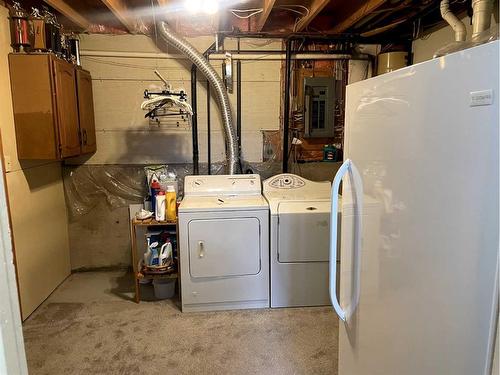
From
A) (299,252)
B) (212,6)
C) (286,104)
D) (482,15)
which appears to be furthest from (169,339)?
(482,15)

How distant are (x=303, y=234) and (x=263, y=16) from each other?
6.10ft

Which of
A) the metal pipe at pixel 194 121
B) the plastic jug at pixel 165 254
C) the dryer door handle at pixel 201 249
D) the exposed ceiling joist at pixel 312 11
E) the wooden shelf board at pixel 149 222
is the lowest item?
the plastic jug at pixel 165 254

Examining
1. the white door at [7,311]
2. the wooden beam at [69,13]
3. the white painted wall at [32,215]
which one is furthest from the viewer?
the wooden beam at [69,13]

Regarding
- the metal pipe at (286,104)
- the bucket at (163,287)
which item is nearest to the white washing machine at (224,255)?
the bucket at (163,287)

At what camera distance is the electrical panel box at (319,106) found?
357 cm

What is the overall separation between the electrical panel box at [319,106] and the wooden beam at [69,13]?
212 centimetres

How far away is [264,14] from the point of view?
2932 millimetres

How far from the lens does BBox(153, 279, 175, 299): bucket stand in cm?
309

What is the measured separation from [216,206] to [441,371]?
2.10 metres

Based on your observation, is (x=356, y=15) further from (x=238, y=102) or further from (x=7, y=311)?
(x=7, y=311)

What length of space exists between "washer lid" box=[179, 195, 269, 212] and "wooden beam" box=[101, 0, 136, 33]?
5.16 ft

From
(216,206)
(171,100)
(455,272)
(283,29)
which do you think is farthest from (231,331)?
(283,29)

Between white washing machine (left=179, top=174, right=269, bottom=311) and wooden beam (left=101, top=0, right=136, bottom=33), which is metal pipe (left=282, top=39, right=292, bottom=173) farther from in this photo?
wooden beam (left=101, top=0, right=136, bottom=33)

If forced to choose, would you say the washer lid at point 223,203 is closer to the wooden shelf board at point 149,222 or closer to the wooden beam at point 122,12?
the wooden shelf board at point 149,222
